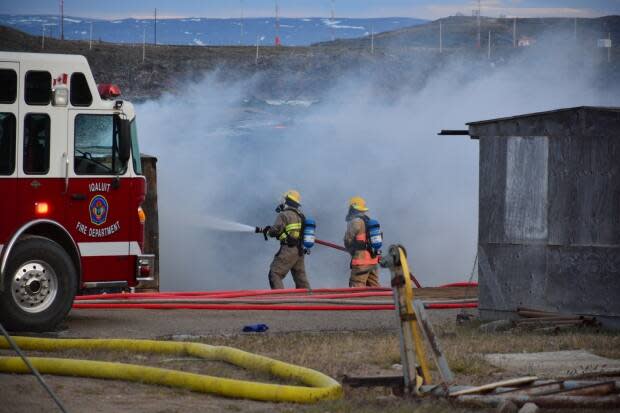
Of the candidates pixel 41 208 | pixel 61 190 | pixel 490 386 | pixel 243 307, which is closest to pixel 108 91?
pixel 61 190

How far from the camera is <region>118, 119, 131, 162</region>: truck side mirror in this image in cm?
1302

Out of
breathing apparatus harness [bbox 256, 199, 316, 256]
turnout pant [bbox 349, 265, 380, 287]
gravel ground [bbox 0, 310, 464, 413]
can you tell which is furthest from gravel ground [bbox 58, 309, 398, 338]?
turnout pant [bbox 349, 265, 380, 287]

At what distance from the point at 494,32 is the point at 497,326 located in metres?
99.9

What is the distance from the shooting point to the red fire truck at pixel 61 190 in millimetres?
12547

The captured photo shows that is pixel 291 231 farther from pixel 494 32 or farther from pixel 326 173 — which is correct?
pixel 494 32

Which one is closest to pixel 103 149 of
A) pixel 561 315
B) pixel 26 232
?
pixel 26 232

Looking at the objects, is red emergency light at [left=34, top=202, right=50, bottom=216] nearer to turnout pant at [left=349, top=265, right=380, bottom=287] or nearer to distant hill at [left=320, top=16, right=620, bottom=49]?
turnout pant at [left=349, top=265, right=380, bottom=287]

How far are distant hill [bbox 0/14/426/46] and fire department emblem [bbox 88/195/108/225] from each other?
7300 cm

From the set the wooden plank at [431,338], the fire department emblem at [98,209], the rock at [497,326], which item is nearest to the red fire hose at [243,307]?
the fire department emblem at [98,209]

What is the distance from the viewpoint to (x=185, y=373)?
31.1 ft

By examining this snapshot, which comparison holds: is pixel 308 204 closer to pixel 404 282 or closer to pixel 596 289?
pixel 596 289

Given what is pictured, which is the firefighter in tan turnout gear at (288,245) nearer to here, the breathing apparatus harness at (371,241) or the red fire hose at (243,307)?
the breathing apparatus harness at (371,241)

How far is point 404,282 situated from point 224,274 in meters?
24.3

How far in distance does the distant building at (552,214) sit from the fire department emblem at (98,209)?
Answer: 4272 millimetres
